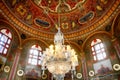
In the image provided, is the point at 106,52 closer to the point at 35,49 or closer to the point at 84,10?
the point at 84,10

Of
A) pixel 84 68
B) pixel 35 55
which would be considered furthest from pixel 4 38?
pixel 84 68

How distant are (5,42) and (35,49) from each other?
3170 millimetres

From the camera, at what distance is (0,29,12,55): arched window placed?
38.2ft

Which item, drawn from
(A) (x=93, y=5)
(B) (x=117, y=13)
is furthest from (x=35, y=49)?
Result: (B) (x=117, y=13)

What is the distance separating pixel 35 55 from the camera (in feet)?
44.6

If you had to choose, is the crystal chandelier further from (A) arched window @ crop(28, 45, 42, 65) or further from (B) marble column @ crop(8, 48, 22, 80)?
(A) arched window @ crop(28, 45, 42, 65)

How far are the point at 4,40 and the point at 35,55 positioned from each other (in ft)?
11.1

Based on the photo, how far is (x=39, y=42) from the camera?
14.4m

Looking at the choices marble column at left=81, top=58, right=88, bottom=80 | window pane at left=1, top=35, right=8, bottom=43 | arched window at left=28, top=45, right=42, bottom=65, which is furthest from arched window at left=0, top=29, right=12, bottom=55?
marble column at left=81, top=58, right=88, bottom=80

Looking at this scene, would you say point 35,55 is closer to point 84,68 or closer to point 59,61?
point 84,68

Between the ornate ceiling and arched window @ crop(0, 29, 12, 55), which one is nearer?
arched window @ crop(0, 29, 12, 55)

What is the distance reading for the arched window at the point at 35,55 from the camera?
43.0ft

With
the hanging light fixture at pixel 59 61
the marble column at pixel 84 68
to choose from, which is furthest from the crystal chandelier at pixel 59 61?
the marble column at pixel 84 68

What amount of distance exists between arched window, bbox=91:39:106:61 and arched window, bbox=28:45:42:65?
573cm
